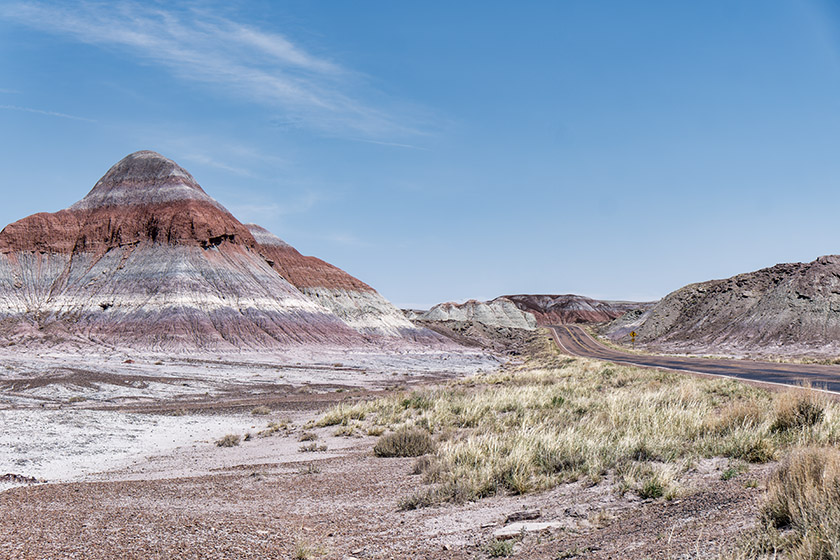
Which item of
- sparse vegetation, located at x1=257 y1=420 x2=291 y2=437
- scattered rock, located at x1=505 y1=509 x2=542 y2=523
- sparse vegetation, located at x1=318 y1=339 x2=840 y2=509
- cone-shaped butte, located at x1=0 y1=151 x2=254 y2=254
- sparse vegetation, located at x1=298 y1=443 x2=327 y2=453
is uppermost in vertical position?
cone-shaped butte, located at x1=0 y1=151 x2=254 y2=254

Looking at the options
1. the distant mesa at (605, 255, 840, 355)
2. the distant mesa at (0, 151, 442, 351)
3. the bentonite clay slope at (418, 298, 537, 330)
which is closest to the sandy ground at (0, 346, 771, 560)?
the distant mesa at (0, 151, 442, 351)

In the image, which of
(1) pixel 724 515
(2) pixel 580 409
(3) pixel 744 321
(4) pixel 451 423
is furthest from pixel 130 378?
(3) pixel 744 321

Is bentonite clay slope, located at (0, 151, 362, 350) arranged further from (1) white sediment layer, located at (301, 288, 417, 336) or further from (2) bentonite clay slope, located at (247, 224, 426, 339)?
(2) bentonite clay slope, located at (247, 224, 426, 339)

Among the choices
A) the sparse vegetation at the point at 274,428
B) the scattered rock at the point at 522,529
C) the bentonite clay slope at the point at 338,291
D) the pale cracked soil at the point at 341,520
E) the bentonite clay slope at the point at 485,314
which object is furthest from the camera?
the bentonite clay slope at the point at 485,314

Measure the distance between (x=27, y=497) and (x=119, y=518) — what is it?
9.00 feet

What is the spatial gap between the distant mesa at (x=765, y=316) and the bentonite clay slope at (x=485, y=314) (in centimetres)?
6896

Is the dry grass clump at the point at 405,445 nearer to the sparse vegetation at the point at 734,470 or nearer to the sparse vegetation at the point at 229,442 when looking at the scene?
the sparse vegetation at the point at 229,442

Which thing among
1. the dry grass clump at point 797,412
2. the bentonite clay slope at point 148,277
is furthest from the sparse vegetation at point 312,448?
the bentonite clay slope at point 148,277

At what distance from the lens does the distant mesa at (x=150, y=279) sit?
69688mm

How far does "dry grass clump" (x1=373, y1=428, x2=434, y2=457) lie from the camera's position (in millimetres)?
12625

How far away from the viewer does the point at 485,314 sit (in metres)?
164

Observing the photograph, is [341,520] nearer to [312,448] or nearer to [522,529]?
[522,529]

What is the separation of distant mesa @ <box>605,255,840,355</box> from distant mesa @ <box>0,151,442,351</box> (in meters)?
41.3

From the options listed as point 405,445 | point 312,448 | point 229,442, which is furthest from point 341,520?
point 229,442
